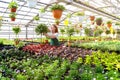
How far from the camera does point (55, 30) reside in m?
6.63

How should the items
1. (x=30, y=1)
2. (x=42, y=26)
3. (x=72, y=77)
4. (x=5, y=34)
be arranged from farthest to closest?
1. (x=5, y=34)
2. (x=42, y=26)
3. (x=30, y=1)
4. (x=72, y=77)

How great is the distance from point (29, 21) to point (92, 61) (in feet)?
50.8

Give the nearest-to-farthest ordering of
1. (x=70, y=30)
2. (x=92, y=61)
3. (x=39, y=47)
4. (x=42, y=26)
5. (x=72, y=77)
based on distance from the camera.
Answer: (x=72, y=77) < (x=92, y=61) < (x=39, y=47) < (x=42, y=26) < (x=70, y=30)

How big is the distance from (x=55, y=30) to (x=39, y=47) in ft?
2.16

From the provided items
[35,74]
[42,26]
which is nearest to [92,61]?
Answer: [35,74]

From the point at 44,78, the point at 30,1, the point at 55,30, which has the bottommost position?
the point at 44,78

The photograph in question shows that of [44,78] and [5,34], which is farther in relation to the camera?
[5,34]

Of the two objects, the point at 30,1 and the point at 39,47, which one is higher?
the point at 30,1

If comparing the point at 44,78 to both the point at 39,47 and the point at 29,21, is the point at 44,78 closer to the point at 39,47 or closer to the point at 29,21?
the point at 39,47

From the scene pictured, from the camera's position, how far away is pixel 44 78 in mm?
3420

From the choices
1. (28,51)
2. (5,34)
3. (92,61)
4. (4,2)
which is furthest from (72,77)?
(5,34)

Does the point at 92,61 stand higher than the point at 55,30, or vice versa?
the point at 55,30

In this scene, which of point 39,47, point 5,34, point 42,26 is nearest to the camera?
point 39,47

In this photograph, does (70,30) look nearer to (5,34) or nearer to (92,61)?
(92,61)
